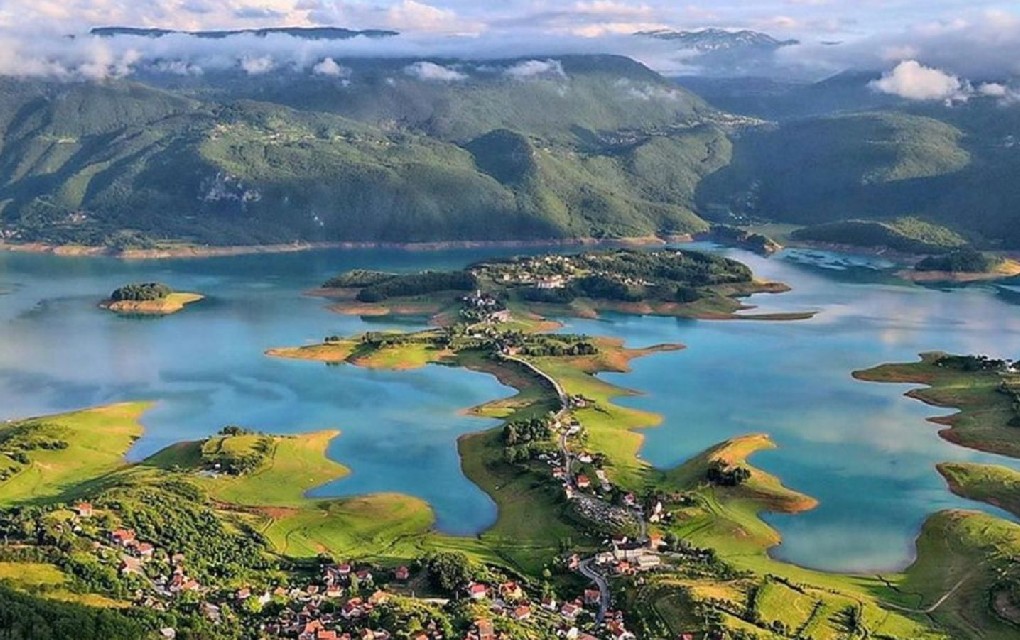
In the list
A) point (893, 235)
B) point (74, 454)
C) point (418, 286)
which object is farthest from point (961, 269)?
point (74, 454)

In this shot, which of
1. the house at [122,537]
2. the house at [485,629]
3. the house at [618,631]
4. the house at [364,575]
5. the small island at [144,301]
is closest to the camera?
the house at [485,629]

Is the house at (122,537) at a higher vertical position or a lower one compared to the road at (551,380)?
higher

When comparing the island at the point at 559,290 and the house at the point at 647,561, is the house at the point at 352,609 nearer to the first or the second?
the house at the point at 647,561

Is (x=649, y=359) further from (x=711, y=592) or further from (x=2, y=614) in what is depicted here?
(x=2, y=614)

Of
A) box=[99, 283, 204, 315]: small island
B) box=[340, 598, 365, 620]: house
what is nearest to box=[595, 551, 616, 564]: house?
box=[340, 598, 365, 620]: house

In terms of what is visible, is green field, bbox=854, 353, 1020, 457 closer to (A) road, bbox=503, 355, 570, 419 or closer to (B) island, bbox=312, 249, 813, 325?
(A) road, bbox=503, 355, 570, 419

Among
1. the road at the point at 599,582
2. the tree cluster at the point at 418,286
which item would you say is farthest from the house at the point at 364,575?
the tree cluster at the point at 418,286

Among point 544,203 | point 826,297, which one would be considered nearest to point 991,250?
point 826,297
